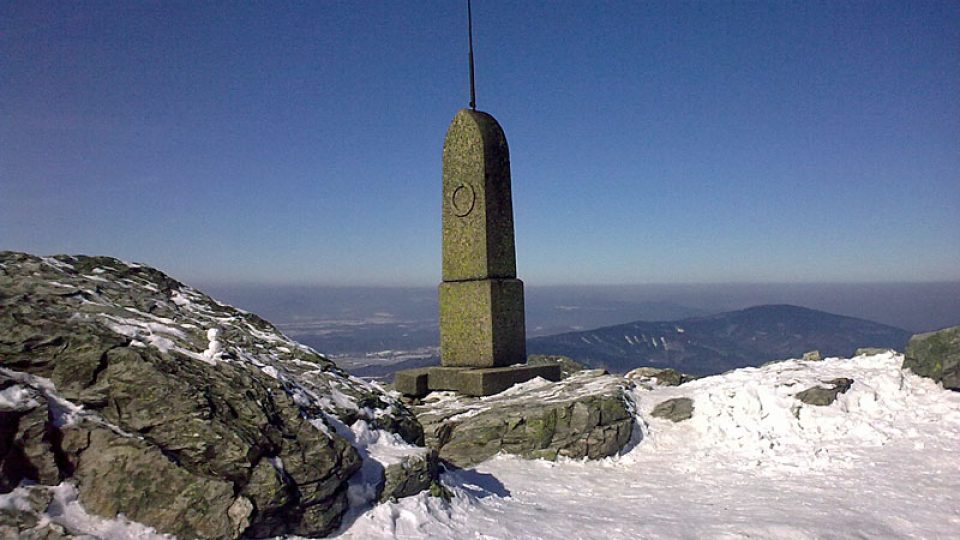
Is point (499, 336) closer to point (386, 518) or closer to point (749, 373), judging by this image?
point (749, 373)

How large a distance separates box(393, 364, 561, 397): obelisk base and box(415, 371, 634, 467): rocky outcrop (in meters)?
1.45

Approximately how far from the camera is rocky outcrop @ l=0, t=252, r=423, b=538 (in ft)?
13.4

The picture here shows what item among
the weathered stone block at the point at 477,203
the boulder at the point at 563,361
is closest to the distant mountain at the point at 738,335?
the boulder at the point at 563,361

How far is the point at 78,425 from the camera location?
167 inches

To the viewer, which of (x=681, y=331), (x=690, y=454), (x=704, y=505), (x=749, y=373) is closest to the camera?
(x=704, y=505)

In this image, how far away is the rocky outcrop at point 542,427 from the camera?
859 cm

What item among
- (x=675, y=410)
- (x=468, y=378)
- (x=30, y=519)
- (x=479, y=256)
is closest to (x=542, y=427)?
(x=675, y=410)

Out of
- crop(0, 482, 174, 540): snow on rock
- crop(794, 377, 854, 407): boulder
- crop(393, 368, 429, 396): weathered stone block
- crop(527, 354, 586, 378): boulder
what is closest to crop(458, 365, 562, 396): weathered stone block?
crop(393, 368, 429, 396): weathered stone block

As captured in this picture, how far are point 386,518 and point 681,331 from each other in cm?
13761

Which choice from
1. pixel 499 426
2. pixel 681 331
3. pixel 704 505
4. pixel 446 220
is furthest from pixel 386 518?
pixel 681 331

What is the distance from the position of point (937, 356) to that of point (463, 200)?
8258 mm

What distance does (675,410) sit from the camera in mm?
9508

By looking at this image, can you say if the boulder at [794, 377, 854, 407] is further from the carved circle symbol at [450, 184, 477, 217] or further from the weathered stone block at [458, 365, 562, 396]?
the carved circle symbol at [450, 184, 477, 217]

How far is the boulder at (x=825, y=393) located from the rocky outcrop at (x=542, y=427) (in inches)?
96.8
